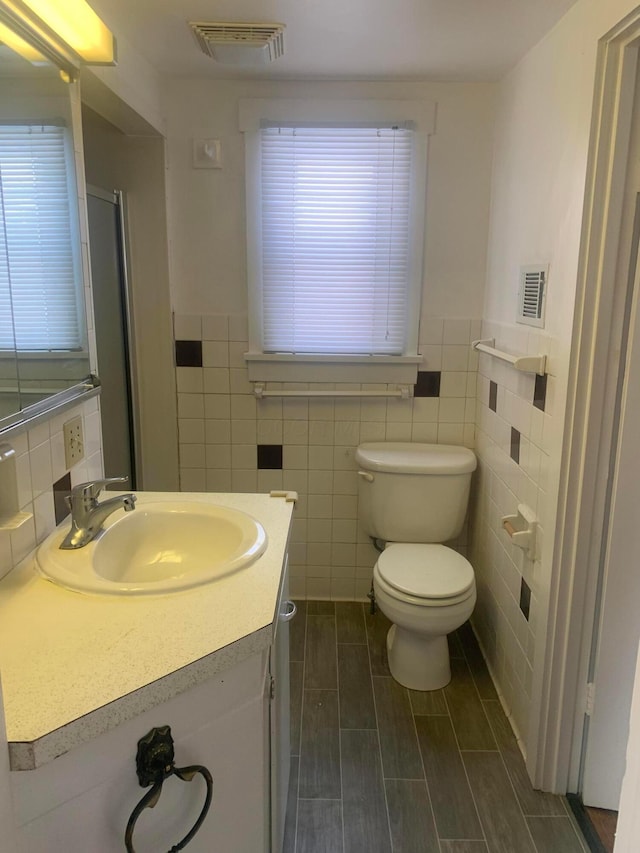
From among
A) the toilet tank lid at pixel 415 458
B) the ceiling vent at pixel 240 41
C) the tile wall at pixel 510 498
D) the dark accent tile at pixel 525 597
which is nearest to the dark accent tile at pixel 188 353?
the toilet tank lid at pixel 415 458

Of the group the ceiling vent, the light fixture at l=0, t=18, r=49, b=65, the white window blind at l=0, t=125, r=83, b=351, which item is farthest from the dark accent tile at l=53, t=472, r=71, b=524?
the ceiling vent

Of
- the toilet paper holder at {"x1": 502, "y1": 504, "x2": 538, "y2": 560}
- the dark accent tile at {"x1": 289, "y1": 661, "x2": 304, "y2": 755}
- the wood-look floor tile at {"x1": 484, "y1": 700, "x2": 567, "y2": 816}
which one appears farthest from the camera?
the dark accent tile at {"x1": 289, "y1": 661, "x2": 304, "y2": 755}

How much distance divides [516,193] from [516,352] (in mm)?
564

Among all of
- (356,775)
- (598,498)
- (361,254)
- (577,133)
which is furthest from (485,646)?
(577,133)

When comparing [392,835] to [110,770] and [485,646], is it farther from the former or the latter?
[110,770]

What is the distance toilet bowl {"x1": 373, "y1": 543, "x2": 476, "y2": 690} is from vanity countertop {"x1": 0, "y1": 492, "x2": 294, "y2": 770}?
988 mm

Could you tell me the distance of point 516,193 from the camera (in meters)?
2.17

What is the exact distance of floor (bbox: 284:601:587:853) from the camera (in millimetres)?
1692

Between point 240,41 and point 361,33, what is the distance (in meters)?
0.38

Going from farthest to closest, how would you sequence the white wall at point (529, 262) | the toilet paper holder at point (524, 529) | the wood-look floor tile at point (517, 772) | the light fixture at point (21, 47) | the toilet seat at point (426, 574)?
the toilet seat at point (426, 574), the toilet paper holder at point (524, 529), the wood-look floor tile at point (517, 772), the white wall at point (529, 262), the light fixture at point (21, 47)

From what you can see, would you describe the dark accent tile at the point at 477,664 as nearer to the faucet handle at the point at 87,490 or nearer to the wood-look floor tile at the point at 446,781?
the wood-look floor tile at the point at 446,781

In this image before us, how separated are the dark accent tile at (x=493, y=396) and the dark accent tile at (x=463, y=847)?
1.41 m

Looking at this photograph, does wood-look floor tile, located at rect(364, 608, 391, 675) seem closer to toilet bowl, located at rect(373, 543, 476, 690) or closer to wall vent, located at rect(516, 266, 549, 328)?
toilet bowl, located at rect(373, 543, 476, 690)

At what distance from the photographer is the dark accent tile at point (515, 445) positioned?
2.10m
